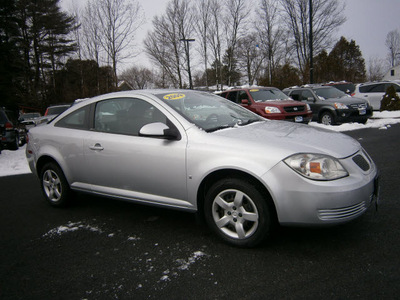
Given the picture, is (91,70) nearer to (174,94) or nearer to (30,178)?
(30,178)

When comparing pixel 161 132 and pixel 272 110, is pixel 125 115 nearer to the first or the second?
pixel 161 132

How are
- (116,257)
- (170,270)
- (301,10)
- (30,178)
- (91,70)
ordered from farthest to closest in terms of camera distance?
1. (301,10)
2. (91,70)
3. (30,178)
4. (116,257)
5. (170,270)

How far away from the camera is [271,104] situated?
10.4 metres

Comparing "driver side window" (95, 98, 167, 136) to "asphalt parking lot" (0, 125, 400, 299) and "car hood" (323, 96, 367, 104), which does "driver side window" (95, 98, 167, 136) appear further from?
"car hood" (323, 96, 367, 104)

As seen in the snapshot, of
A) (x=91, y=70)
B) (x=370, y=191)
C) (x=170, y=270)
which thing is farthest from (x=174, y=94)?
(x=91, y=70)

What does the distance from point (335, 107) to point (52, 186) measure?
10449 millimetres

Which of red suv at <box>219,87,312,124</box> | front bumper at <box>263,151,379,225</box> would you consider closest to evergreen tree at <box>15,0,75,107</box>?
red suv at <box>219,87,312,124</box>

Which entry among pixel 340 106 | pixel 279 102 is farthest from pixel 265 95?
pixel 340 106

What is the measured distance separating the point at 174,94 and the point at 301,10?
3817 centimetres

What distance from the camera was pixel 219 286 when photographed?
7.68ft

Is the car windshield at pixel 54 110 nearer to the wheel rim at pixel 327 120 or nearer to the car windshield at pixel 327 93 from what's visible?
the car windshield at pixel 327 93

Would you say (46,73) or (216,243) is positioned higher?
(46,73)

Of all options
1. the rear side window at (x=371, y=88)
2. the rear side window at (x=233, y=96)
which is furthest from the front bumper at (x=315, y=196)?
the rear side window at (x=371, y=88)

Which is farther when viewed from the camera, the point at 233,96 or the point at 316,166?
A: the point at 233,96
